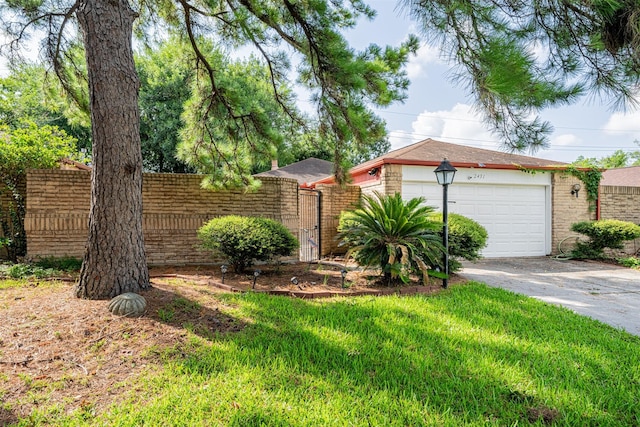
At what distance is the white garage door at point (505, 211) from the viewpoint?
8602mm

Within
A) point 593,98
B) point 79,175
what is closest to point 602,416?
point 593,98

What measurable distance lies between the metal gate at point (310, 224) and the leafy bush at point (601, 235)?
693cm

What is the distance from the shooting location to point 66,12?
5.63m

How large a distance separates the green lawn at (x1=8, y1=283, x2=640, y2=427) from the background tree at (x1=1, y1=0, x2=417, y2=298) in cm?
172

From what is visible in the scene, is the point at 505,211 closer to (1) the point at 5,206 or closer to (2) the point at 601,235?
(2) the point at 601,235

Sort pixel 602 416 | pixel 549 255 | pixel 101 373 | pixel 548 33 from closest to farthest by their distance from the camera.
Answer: pixel 602 416
pixel 101 373
pixel 548 33
pixel 549 255

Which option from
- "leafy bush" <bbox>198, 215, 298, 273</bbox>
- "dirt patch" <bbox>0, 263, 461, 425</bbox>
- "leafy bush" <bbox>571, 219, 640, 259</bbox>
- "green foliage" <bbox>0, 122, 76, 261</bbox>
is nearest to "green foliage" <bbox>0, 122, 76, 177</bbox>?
"green foliage" <bbox>0, 122, 76, 261</bbox>

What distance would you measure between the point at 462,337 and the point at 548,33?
292cm

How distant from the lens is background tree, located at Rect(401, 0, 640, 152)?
2676mm

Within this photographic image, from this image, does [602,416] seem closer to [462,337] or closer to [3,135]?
[462,337]

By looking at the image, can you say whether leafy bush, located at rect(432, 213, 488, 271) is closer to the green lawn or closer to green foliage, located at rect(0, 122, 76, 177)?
the green lawn

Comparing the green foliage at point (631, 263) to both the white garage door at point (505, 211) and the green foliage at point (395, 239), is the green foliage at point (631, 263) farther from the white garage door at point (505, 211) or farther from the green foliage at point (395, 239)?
the green foliage at point (395, 239)

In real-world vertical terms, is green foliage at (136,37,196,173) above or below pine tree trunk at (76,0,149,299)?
above

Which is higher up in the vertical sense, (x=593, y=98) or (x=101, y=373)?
(x=593, y=98)
